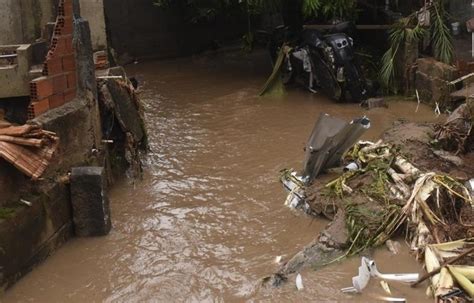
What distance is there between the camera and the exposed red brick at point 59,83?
534 centimetres

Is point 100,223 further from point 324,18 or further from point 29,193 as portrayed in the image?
point 324,18

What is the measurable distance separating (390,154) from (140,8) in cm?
1021

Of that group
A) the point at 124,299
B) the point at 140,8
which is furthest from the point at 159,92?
the point at 124,299

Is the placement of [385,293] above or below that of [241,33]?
below

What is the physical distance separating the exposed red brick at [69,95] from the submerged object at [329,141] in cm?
235

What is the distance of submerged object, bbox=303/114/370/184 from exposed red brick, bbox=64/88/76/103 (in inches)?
92.5

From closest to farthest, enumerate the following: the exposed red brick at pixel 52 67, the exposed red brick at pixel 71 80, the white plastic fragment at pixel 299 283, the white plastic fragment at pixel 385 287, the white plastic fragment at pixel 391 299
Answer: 1. the white plastic fragment at pixel 391 299
2. the white plastic fragment at pixel 385 287
3. the white plastic fragment at pixel 299 283
4. the exposed red brick at pixel 52 67
5. the exposed red brick at pixel 71 80

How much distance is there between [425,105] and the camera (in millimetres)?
8867

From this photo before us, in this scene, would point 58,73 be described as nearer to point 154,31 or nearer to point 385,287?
point 385,287

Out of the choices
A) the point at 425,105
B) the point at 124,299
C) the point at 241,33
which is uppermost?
the point at 241,33

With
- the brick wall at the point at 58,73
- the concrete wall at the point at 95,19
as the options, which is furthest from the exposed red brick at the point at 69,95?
the concrete wall at the point at 95,19

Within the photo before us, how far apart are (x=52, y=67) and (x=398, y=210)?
329cm

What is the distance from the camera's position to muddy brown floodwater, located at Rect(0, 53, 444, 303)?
4355 mm

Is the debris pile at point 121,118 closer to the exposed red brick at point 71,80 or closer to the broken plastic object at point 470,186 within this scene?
the exposed red brick at point 71,80
